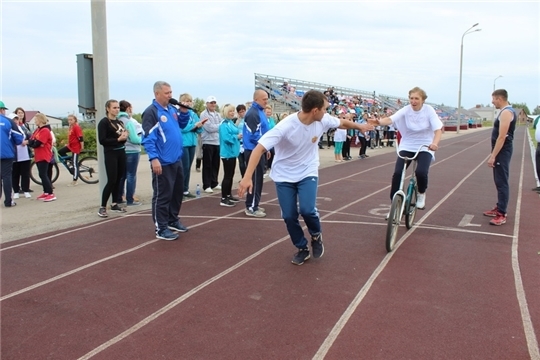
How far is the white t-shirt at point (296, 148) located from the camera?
4689 millimetres

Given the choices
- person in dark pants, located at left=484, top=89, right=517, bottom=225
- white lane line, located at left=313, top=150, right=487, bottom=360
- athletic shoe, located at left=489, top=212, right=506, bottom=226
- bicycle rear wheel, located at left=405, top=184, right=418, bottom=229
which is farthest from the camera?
athletic shoe, located at left=489, top=212, right=506, bottom=226

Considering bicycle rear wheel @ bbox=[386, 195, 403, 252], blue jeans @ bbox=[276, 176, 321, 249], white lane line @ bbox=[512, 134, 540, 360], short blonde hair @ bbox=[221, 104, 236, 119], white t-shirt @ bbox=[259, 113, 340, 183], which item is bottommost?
white lane line @ bbox=[512, 134, 540, 360]

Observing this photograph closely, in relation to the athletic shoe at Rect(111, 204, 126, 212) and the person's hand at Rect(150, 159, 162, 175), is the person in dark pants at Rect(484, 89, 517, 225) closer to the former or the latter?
the person's hand at Rect(150, 159, 162, 175)

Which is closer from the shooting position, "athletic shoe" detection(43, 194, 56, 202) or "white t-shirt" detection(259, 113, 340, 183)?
"white t-shirt" detection(259, 113, 340, 183)

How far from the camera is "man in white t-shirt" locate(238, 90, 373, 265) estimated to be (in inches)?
183

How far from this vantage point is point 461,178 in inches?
488

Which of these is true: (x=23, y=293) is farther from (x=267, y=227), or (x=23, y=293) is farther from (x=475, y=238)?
(x=475, y=238)

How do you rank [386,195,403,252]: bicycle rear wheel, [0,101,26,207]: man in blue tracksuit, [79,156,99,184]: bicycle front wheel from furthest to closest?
[79,156,99,184]: bicycle front wheel < [0,101,26,207]: man in blue tracksuit < [386,195,403,252]: bicycle rear wheel

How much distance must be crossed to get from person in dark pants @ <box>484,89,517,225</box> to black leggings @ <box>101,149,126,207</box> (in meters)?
5.76

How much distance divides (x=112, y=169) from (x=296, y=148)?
3.70m

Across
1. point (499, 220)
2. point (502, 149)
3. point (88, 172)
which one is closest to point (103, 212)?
point (88, 172)

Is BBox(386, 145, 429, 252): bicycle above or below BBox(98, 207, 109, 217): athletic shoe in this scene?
above

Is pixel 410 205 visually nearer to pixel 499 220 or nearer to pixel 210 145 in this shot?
pixel 499 220

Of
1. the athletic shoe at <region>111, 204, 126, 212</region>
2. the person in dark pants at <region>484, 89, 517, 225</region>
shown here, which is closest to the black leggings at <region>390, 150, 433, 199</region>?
the person in dark pants at <region>484, 89, 517, 225</region>
